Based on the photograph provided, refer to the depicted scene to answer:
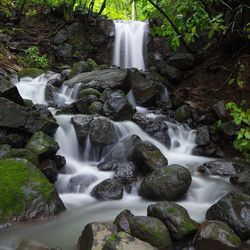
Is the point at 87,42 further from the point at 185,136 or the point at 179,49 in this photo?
the point at 185,136

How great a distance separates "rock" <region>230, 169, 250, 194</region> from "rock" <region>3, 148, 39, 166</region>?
137 inches

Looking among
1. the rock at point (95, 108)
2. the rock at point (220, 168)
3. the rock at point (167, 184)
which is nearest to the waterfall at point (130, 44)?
the rock at point (95, 108)

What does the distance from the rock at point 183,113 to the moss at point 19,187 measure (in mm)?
5273

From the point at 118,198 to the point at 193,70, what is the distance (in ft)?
22.1

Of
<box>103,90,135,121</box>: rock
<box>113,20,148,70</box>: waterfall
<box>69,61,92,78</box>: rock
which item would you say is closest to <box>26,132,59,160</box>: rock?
<box>103,90,135,121</box>: rock

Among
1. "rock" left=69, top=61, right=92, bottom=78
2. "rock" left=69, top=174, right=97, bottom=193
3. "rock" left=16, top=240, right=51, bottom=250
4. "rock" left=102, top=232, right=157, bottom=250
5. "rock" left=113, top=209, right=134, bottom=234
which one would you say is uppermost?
"rock" left=69, top=61, right=92, bottom=78

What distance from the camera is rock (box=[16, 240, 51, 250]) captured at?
12.8ft

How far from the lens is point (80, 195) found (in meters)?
5.74

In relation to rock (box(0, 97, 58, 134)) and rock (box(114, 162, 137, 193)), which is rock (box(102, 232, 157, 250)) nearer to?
rock (box(114, 162, 137, 193))

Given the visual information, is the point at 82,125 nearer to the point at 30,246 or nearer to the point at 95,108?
the point at 95,108

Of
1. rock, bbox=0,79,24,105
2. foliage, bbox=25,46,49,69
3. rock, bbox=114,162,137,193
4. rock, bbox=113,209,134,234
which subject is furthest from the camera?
foliage, bbox=25,46,49,69

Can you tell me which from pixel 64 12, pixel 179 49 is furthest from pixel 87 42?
pixel 179 49

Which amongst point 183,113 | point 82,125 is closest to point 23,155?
Result: point 82,125

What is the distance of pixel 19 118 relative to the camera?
20.8 feet
